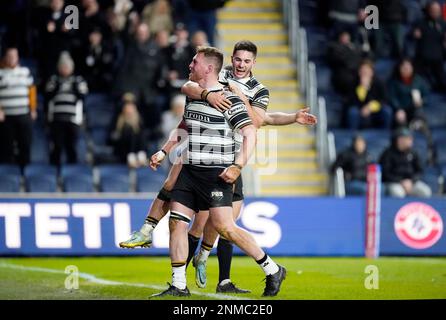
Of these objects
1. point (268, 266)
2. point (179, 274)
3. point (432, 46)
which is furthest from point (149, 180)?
point (179, 274)

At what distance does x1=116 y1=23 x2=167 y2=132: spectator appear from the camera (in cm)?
1777

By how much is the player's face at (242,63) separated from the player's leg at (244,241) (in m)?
1.38

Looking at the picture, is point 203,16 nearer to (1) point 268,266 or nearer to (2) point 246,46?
(2) point 246,46

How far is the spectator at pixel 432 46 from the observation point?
1952 centimetres

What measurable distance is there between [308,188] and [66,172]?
3632 mm

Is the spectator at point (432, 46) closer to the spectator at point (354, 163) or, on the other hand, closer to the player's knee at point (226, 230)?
Answer: the spectator at point (354, 163)

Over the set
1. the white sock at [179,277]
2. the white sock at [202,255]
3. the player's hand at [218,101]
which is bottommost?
the white sock at [179,277]

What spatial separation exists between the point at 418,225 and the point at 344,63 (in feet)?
11.0

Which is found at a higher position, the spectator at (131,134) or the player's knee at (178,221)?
the spectator at (131,134)

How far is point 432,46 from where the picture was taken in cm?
1953

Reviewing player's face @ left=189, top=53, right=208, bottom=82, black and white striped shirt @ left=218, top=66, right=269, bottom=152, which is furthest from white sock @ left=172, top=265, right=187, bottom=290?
player's face @ left=189, top=53, right=208, bottom=82

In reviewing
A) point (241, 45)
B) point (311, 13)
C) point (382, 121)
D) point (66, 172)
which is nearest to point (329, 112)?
point (382, 121)

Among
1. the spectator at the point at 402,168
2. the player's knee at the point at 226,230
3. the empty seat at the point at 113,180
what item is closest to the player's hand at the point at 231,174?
the player's knee at the point at 226,230

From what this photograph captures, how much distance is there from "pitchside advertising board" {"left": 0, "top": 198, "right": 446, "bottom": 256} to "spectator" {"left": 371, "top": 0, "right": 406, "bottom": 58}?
13.0ft
